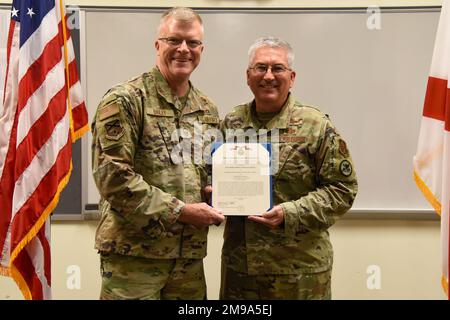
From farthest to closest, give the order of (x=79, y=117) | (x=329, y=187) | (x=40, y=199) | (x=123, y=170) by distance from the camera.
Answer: (x=79, y=117)
(x=40, y=199)
(x=329, y=187)
(x=123, y=170)

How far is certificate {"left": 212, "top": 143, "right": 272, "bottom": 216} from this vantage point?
182 cm

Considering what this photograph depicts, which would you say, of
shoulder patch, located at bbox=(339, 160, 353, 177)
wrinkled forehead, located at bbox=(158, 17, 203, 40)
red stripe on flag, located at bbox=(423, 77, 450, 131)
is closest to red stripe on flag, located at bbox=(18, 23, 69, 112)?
wrinkled forehead, located at bbox=(158, 17, 203, 40)

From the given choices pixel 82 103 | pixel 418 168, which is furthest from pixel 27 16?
pixel 418 168

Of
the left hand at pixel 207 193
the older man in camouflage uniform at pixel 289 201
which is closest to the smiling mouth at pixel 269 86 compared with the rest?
the older man in camouflage uniform at pixel 289 201

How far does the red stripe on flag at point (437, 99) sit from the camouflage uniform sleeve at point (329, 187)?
1.37ft

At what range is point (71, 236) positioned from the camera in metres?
2.94

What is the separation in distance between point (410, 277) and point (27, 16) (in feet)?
8.86

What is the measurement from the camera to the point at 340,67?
115 inches

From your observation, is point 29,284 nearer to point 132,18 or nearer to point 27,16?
point 27,16

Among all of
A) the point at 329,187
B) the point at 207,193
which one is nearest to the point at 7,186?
the point at 207,193

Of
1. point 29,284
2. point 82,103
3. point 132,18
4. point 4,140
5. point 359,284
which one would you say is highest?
point 132,18

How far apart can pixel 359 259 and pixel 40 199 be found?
1.98 meters

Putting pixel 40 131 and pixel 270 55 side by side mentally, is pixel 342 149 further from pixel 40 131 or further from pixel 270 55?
pixel 40 131

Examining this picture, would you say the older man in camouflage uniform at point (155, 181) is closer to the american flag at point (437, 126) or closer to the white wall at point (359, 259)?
the american flag at point (437, 126)
